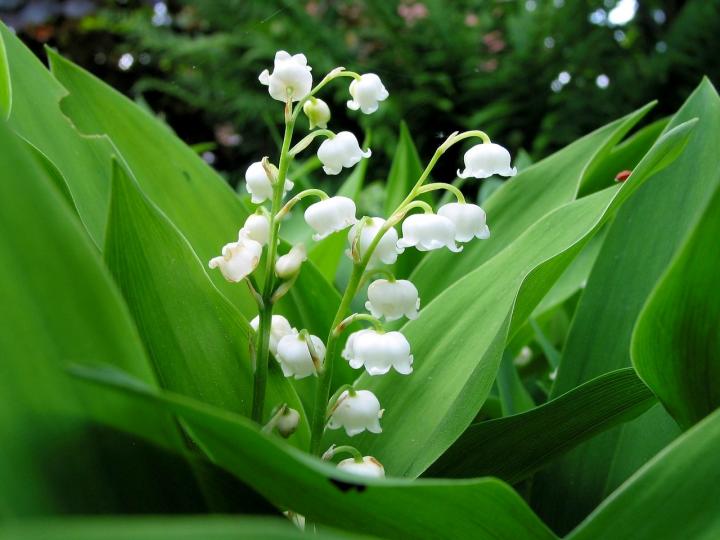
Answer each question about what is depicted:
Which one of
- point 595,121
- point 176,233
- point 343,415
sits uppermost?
point 176,233

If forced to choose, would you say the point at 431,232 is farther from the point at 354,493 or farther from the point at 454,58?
the point at 454,58

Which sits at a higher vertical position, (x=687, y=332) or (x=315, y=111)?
(x=315, y=111)

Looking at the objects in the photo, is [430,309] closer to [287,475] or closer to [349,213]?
[349,213]

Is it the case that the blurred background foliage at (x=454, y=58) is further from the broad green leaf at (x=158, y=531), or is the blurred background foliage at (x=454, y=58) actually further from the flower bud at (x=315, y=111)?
the broad green leaf at (x=158, y=531)

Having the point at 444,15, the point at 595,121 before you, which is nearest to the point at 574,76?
the point at 595,121

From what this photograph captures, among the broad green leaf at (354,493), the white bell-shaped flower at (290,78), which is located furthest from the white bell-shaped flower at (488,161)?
the broad green leaf at (354,493)

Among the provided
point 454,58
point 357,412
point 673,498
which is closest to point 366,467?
point 357,412
